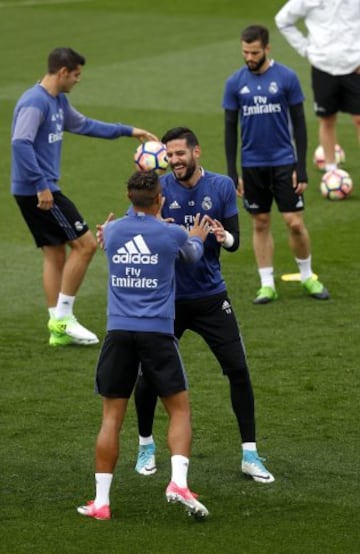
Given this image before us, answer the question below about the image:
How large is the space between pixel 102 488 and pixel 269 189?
5.67 metres

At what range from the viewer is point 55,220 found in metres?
12.3

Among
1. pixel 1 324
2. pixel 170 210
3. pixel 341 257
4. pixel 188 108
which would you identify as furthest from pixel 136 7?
pixel 170 210

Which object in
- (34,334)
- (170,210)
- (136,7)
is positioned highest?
(136,7)

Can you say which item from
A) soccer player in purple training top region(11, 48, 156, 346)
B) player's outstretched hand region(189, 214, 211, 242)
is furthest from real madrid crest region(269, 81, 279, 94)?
player's outstretched hand region(189, 214, 211, 242)

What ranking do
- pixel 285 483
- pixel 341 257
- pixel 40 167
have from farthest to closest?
pixel 341 257, pixel 40 167, pixel 285 483

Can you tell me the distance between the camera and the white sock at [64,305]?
12336 millimetres

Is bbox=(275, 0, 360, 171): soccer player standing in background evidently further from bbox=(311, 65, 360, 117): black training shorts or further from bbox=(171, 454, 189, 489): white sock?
bbox=(171, 454, 189, 489): white sock

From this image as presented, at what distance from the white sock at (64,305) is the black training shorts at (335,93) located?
237 inches

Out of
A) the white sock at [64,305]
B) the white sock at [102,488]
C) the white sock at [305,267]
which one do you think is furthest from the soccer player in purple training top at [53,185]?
the white sock at [102,488]

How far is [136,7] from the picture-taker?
32531 millimetres

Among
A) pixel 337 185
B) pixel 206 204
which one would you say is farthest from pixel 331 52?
pixel 206 204

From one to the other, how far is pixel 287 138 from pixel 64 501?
5550 millimetres

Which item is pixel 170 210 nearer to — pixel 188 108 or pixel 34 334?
pixel 34 334

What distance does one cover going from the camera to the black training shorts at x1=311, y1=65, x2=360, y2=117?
17.2m
